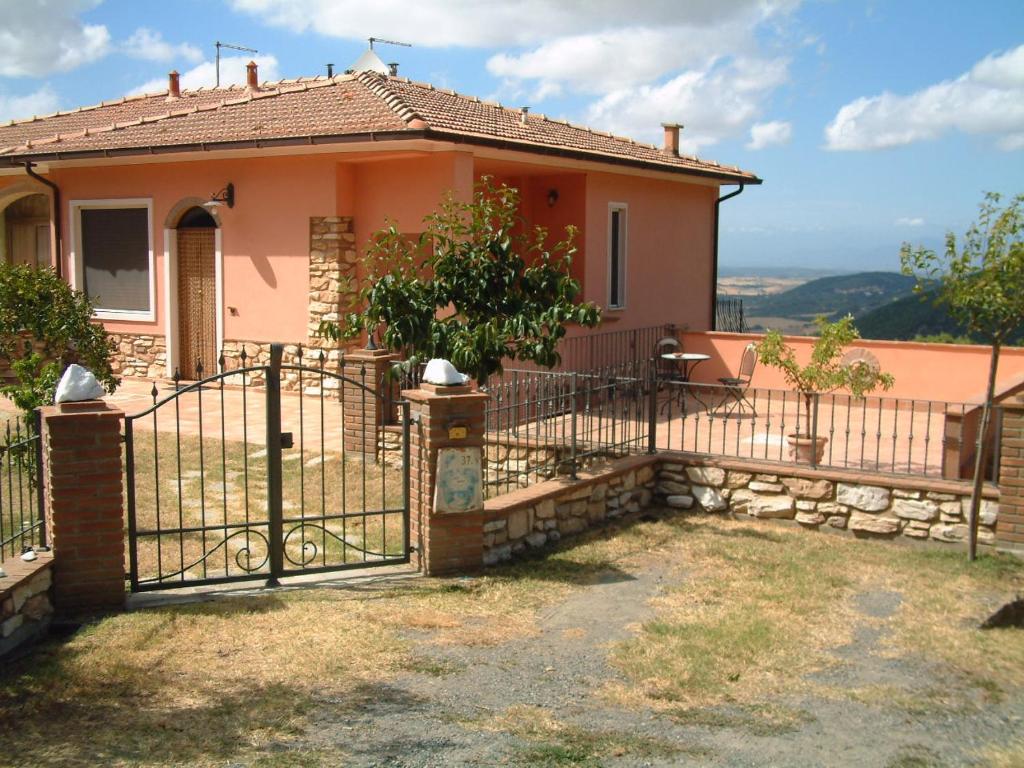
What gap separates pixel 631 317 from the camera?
16203mm

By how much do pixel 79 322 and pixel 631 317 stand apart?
31.2 feet

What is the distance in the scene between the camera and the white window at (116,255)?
609 inches

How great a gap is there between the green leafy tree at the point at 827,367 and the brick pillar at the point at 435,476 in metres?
3.71

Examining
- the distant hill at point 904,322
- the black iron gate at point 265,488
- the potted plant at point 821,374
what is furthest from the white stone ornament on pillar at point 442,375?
the distant hill at point 904,322

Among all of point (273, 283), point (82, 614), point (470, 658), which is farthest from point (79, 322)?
point (273, 283)

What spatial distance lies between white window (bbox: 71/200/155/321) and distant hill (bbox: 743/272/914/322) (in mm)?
43328

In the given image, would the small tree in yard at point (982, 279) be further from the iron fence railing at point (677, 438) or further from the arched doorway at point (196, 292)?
the arched doorway at point (196, 292)

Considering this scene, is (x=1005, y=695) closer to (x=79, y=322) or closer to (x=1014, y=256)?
(x=1014, y=256)

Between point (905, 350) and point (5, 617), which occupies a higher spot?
point (905, 350)

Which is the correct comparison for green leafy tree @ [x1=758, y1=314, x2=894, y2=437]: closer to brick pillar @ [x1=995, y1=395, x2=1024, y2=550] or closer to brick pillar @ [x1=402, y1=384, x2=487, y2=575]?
brick pillar @ [x1=995, y1=395, x2=1024, y2=550]

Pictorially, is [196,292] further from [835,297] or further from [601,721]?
[835,297]

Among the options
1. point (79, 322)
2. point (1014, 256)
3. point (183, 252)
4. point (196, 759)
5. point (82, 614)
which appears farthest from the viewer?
point (183, 252)

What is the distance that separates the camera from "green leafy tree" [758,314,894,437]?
380 inches

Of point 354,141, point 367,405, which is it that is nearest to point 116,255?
point 354,141
